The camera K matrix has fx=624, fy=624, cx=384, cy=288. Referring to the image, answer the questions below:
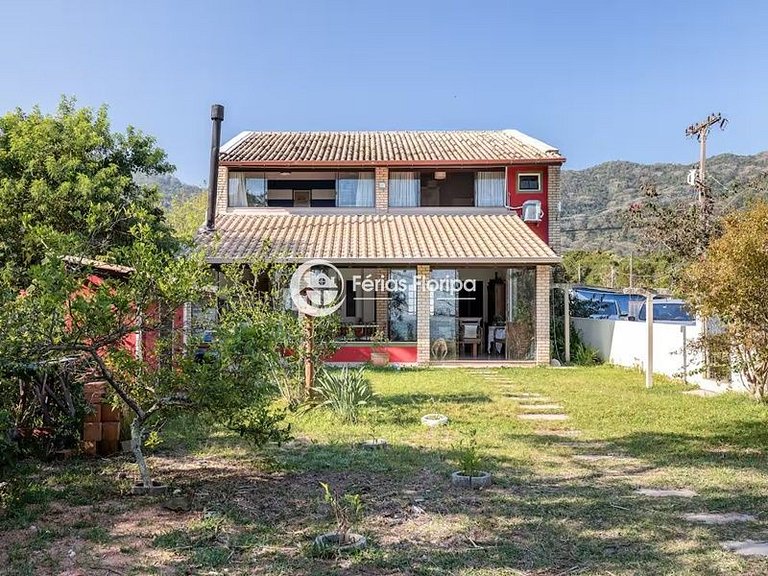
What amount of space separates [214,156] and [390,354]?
26.9 ft

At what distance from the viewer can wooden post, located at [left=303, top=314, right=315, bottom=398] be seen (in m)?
10.8

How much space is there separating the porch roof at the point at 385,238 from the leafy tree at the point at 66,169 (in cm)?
261

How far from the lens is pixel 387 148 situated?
2359cm

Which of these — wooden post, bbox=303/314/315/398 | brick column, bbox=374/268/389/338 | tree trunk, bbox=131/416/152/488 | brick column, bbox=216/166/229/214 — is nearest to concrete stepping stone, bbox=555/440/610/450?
wooden post, bbox=303/314/315/398

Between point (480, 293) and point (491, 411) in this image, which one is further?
point (480, 293)

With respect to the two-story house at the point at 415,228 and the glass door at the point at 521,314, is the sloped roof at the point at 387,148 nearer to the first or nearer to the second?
the two-story house at the point at 415,228

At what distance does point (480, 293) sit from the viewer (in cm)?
1972

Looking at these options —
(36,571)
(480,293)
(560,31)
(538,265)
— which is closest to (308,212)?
(480,293)

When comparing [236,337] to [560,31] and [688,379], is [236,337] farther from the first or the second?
[560,31]

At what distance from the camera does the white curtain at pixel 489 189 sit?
22.2 metres

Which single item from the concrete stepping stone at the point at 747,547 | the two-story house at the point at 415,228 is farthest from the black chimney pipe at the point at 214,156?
the concrete stepping stone at the point at 747,547

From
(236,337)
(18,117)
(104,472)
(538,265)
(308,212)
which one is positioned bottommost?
(104,472)

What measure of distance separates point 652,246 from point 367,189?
10.2 m

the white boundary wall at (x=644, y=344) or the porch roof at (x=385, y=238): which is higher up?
the porch roof at (x=385, y=238)
